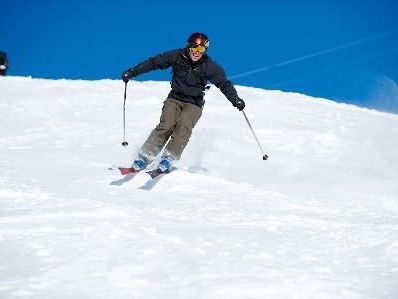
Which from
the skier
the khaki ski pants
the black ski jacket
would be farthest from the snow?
the skier

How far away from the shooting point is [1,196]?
16.5 feet

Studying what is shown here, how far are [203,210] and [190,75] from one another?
105 inches

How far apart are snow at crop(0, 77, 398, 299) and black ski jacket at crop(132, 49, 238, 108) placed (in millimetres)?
1242

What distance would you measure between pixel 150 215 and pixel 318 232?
5.10 ft

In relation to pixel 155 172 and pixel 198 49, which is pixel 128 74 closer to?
pixel 198 49

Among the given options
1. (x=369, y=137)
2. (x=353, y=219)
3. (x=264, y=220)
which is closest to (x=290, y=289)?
(x=264, y=220)

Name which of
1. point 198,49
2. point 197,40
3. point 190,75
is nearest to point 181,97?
point 190,75

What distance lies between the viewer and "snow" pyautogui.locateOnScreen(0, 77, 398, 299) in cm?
284

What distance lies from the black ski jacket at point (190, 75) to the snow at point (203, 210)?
1242 millimetres

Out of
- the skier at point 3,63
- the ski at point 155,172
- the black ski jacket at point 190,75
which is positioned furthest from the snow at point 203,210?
the skier at point 3,63

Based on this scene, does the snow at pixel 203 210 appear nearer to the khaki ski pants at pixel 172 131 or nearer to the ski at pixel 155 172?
the ski at pixel 155 172

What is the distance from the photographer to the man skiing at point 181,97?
23.4 feet

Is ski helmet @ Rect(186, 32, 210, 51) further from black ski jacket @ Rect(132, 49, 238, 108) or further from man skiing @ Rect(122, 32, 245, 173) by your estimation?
black ski jacket @ Rect(132, 49, 238, 108)

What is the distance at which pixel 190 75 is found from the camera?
284 inches
